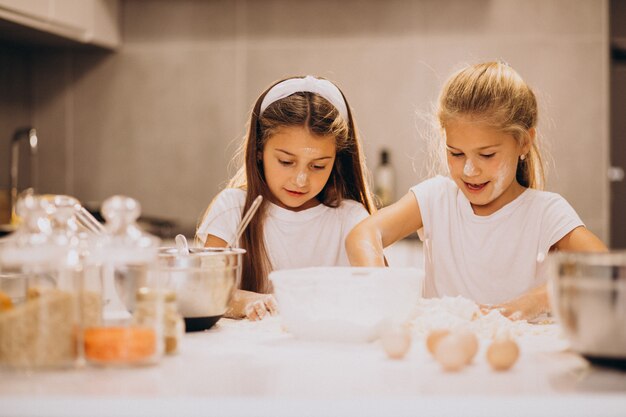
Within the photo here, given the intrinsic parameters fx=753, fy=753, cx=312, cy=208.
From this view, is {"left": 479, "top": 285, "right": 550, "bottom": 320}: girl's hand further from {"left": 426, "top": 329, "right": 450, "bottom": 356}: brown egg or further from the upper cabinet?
the upper cabinet

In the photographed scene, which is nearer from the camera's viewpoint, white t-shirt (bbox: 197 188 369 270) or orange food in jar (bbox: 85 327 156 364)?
orange food in jar (bbox: 85 327 156 364)

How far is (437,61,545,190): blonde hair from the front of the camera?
5.38ft

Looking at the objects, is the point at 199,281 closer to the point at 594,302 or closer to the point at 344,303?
the point at 344,303

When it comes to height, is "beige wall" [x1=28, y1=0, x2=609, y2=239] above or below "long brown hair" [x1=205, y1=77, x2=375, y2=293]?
above

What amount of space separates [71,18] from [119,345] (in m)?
2.46

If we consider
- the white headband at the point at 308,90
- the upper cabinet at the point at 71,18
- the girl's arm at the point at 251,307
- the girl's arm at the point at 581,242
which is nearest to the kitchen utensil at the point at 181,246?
the girl's arm at the point at 251,307

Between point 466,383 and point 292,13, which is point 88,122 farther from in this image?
point 466,383

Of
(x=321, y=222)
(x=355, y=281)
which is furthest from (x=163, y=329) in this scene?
(x=321, y=222)

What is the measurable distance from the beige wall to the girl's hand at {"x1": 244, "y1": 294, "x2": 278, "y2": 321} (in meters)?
1.92

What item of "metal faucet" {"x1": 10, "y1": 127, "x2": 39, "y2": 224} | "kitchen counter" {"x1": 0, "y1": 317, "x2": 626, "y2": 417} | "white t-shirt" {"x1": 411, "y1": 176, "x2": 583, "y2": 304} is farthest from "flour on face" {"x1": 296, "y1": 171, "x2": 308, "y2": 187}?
"metal faucet" {"x1": 10, "y1": 127, "x2": 39, "y2": 224}

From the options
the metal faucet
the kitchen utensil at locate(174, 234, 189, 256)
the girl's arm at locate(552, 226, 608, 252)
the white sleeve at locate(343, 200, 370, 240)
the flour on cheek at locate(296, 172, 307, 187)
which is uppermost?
the metal faucet

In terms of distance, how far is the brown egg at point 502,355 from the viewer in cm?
83

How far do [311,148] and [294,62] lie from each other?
Answer: 1612 millimetres

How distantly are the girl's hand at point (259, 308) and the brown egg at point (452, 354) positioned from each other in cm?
51
